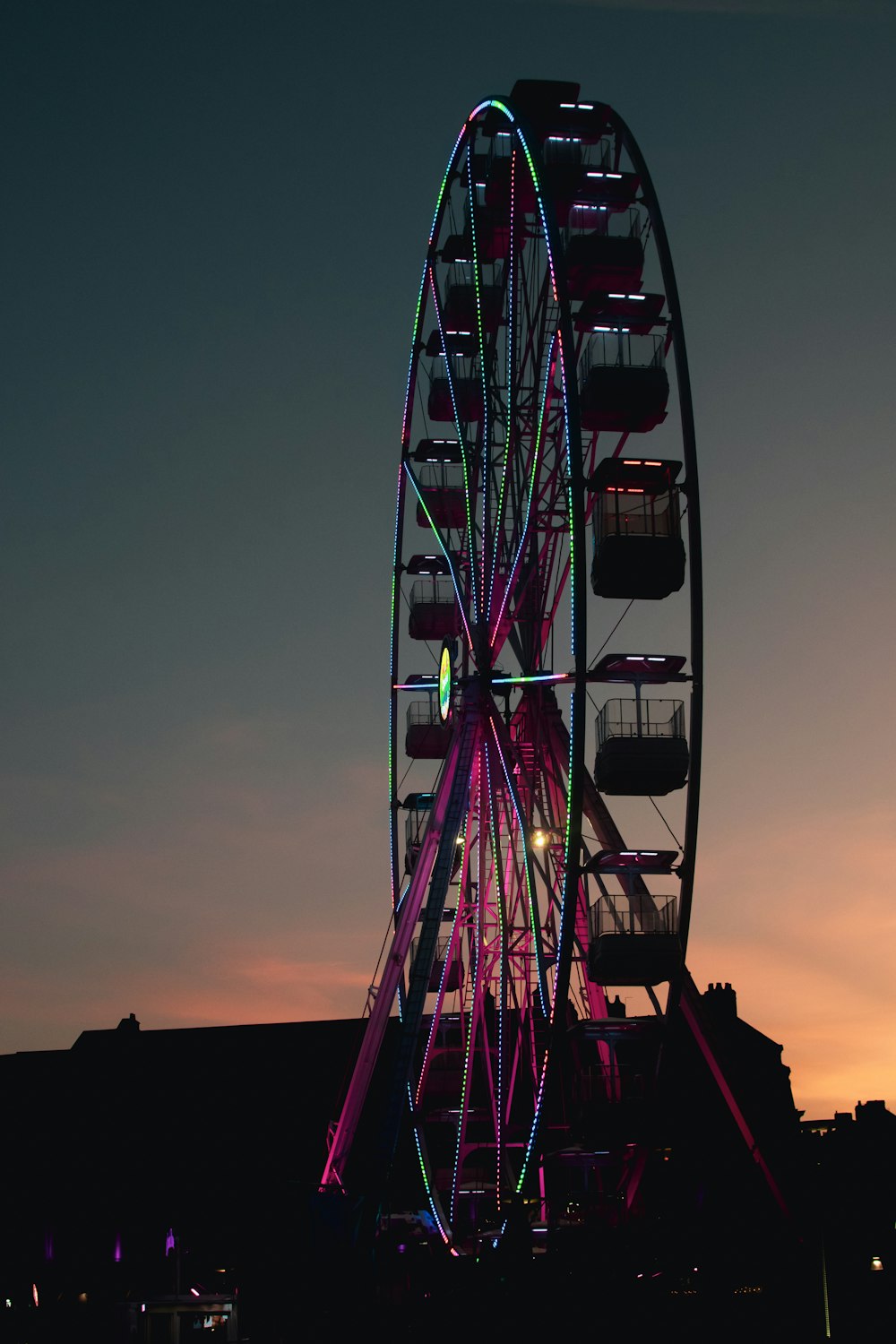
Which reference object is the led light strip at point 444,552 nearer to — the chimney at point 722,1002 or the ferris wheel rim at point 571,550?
the ferris wheel rim at point 571,550

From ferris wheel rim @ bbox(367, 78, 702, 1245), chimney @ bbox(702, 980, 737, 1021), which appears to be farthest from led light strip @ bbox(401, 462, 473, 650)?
chimney @ bbox(702, 980, 737, 1021)

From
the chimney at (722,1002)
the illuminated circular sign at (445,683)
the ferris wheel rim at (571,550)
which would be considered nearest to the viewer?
the ferris wheel rim at (571,550)

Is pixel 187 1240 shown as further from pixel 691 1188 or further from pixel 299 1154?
pixel 691 1188

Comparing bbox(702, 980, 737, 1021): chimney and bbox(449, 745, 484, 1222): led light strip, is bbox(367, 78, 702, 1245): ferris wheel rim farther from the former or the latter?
bbox(702, 980, 737, 1021): chimney

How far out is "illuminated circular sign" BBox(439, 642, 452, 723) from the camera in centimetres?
2706

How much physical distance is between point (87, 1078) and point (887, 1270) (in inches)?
997

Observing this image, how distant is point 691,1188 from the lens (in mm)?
41000

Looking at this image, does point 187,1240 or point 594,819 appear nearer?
point 594,819

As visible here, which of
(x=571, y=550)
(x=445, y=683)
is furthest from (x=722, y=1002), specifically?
(x=571, y=550)

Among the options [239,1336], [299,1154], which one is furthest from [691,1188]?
[239,1336]

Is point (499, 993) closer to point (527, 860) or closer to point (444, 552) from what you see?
point (527, 860)

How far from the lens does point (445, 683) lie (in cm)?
2777

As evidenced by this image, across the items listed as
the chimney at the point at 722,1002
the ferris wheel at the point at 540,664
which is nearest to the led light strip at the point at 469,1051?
the ferris wheel at the point at 540,664

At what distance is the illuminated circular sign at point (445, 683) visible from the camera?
27.1 meters
